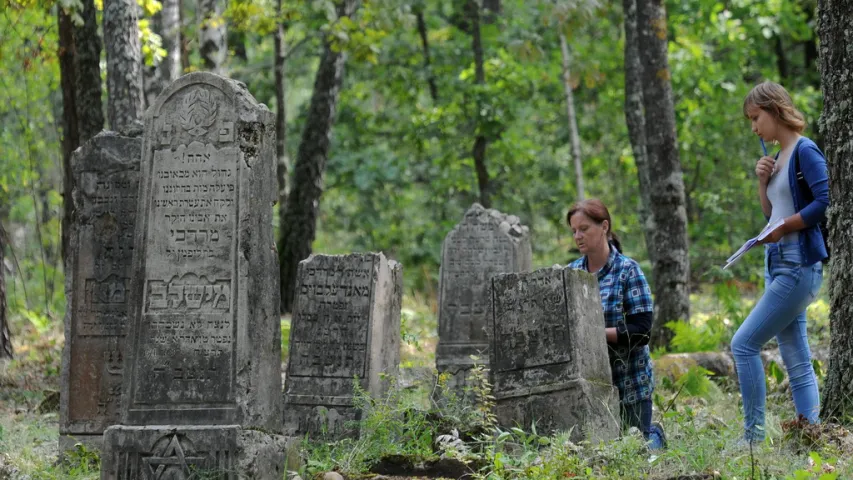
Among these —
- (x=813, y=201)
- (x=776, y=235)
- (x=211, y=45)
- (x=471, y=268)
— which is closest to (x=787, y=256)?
(x=776, y=235)

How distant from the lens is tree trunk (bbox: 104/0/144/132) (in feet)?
34.3

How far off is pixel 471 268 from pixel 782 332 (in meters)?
5.73

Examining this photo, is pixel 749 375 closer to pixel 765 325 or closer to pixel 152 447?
pixel 765 325

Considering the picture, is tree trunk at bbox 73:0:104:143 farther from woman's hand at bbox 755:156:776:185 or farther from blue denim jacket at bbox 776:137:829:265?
blue denim jacket at bbox 776:137:829:265

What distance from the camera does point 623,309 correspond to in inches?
270

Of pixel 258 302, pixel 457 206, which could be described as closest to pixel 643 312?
pixel 258 302

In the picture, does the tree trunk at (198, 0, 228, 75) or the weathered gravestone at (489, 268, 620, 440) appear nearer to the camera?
the weathered gravestone at (489, 268, 620, 440)

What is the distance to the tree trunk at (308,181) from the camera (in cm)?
1547

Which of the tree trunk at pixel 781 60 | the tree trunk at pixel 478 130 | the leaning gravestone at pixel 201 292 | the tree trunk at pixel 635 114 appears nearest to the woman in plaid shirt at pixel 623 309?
the leaning gravestone at pixel 201 292

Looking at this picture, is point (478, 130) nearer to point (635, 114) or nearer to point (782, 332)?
point (635, 114)

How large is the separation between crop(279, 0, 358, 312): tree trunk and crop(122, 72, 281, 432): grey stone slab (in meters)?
9.06

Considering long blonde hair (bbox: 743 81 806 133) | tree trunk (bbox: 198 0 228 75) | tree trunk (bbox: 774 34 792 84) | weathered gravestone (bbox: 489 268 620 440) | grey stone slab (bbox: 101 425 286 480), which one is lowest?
grey stone slab (bbox: 101 425 286 480)

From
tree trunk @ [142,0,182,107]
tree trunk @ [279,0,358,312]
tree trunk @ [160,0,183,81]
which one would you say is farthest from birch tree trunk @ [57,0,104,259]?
tree trunk @ [279,0,358,312]

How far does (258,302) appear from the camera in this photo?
612cm
